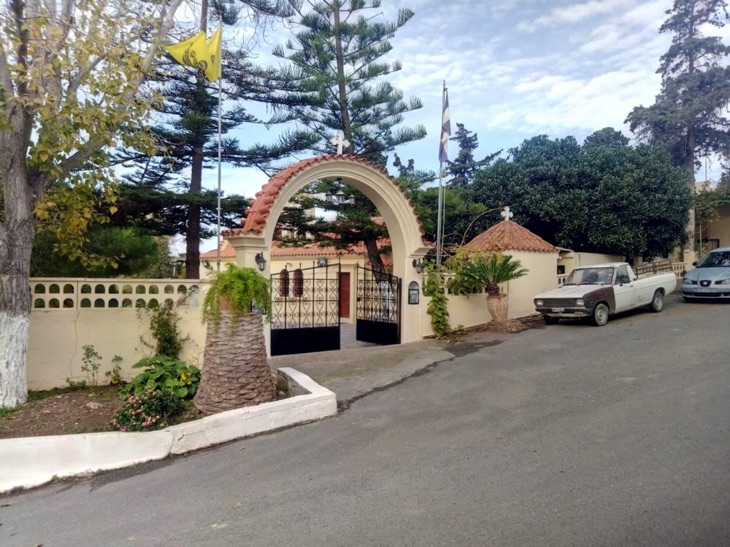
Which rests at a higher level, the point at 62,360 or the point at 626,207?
the point at 626,207

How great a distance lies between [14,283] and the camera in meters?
7.01

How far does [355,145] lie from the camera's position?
17078 millimetres

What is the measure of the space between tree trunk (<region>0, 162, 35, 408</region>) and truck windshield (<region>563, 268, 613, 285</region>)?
1240 centimetres

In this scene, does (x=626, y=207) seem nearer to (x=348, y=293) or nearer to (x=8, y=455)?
(x=348, y=293)

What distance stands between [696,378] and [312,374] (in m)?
5.97

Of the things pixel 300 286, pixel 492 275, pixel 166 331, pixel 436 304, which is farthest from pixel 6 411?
pixel 492 275

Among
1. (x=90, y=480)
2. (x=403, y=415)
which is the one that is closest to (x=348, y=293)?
(x=403, y=415)

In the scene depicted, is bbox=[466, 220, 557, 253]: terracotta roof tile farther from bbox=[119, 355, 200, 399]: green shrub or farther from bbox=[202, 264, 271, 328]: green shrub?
bbox=[119, 355, 200, 399]: green shrub

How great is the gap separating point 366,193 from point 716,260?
11833mm

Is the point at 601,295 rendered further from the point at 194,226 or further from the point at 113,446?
the point at 113,446

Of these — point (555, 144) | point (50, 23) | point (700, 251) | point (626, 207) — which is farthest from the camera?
point (700, 251)

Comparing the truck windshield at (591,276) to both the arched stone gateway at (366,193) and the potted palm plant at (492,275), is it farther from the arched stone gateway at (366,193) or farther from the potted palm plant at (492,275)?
the arched stone gateway at (366,193)

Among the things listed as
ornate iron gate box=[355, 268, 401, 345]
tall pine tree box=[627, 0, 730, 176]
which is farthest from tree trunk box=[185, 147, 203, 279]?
tall pine tree box=[627, 0, 730, 176]

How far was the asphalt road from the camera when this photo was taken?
12.0ft
